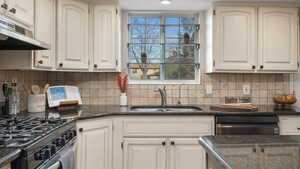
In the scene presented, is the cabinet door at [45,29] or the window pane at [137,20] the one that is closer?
the cabinet door at [45,29]

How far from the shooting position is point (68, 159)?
1639 millimetres

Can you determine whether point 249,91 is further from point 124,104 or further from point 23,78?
point 23,78

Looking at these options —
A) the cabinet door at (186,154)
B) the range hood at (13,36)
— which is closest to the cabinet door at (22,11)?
the range hood at (13,36)

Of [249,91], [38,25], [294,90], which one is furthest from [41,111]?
[294,90]

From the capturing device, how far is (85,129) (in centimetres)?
211

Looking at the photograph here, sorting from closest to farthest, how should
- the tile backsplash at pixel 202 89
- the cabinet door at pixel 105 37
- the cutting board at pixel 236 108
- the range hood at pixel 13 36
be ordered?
the range hood at pixel 13 36 → the cutting board at pixel 236 108 → the cabinet door at pixel 105 37 → the tile backsplash at pixel 202 89

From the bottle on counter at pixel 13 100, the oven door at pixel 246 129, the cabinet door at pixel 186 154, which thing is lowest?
the cabinet door at pixel 186 154

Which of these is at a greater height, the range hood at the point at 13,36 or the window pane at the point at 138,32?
the window pane at the point at 138,32

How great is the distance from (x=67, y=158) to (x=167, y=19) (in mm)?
2257

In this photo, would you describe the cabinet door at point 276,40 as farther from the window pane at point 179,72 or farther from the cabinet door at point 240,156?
the cabinet door at point 240,156

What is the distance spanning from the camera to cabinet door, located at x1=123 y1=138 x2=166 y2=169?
2.38 meters

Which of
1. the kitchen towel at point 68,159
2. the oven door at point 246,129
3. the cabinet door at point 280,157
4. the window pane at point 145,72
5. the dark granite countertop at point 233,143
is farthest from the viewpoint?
the window pane at point 145,72

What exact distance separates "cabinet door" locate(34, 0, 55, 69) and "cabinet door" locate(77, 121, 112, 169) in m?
0.68

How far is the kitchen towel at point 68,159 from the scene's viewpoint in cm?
154
